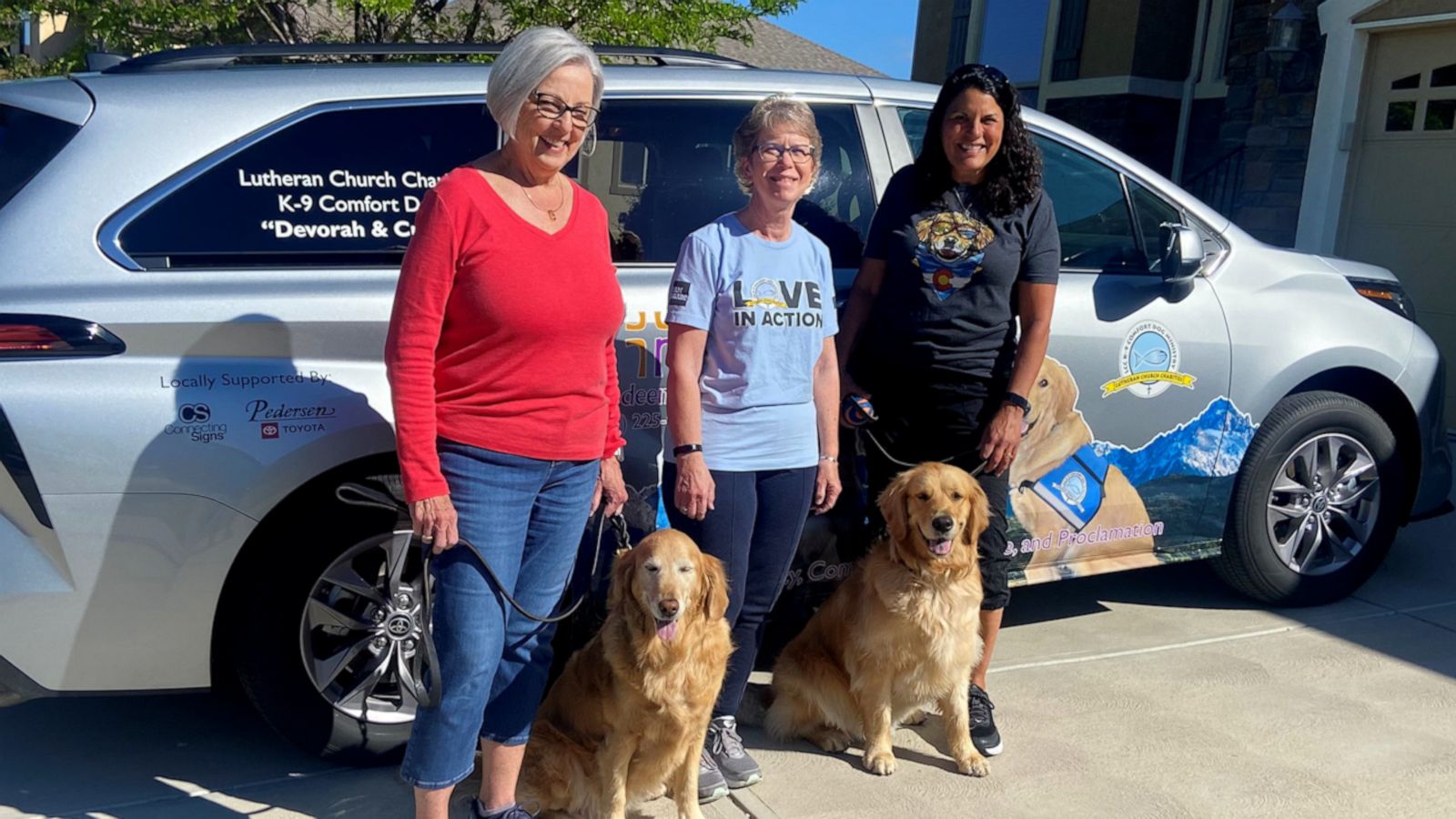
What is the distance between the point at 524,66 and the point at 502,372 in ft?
1.99

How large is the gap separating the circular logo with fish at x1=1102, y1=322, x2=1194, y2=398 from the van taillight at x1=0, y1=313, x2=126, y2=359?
2969mm

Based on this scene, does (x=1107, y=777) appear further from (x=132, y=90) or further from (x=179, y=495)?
(x=132, y=90)

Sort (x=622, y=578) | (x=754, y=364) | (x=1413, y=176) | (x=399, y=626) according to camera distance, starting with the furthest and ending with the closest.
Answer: (x=1413, y=176) → (x=399, y=626) → (x=754, y=364) → (x=622, y=578)

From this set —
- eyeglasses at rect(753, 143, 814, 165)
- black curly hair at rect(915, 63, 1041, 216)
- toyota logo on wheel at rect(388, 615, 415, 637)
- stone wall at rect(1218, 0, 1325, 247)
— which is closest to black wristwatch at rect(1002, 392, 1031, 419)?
black curly hair at rect(915, 63, 1041, 216)

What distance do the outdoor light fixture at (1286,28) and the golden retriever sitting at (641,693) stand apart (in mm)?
8119

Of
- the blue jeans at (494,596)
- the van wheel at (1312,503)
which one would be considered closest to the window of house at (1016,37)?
the van wheel at (1312,503)

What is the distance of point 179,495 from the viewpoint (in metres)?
2.89

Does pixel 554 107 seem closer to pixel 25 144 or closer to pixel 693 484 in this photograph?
pixel 693 484

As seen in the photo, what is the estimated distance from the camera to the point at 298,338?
3000 mm

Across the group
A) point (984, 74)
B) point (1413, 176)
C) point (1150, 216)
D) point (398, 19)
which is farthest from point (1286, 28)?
point (984, 74)

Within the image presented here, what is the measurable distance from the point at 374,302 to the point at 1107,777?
2.42m

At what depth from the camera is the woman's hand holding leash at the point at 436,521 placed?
238 centimetres

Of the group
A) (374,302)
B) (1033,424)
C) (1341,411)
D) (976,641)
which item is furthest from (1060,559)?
(374,302)

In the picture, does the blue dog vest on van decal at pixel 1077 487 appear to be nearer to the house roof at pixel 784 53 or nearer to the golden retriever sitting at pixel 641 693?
the golden retriever sitting at pixel 641 693
